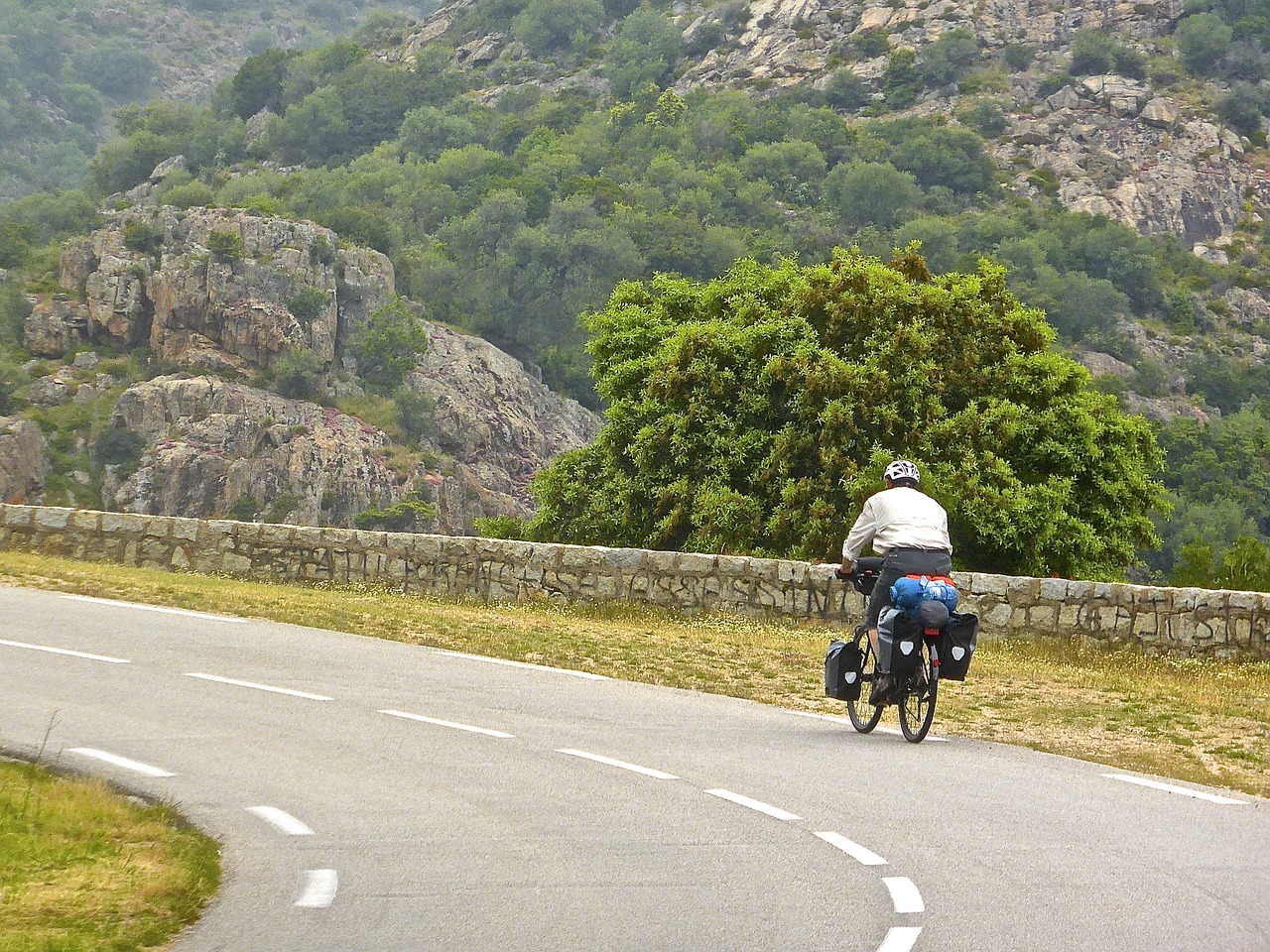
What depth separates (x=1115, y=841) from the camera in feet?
24.5

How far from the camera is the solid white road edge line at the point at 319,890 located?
6164 millimetres

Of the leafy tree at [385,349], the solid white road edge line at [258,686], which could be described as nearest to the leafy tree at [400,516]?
the leafy tree at [385,349]

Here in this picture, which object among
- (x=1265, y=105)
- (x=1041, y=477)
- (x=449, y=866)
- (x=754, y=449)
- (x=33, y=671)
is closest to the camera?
(x=449, y=866)

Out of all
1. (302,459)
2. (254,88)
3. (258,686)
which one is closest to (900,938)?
(258,686)

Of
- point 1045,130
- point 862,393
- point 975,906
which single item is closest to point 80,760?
point 975,906

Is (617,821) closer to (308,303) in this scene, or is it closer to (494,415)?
(308,303)

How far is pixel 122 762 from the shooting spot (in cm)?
903

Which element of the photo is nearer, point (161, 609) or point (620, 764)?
point (620, 764)

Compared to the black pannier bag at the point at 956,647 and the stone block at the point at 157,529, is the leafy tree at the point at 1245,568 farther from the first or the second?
the stone block at the point at 157,529

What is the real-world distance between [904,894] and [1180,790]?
10.7 feet

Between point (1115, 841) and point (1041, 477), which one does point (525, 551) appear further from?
point (1115, 841)

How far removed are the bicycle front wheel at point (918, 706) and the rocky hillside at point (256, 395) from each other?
8954 cm

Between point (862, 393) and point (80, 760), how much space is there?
17407 mm

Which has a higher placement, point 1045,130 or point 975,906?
point 1045,130
